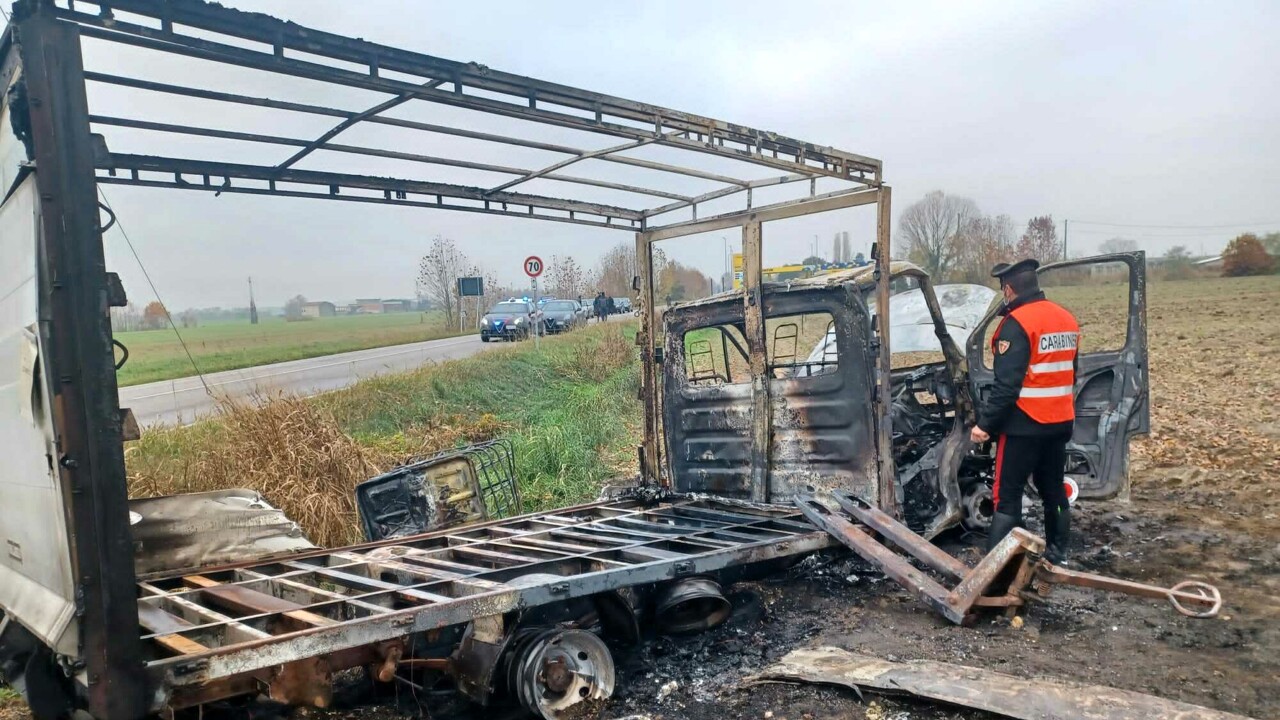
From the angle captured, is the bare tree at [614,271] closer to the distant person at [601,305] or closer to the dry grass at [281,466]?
the distant person at [601,305]

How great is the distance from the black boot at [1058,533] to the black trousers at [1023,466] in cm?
14

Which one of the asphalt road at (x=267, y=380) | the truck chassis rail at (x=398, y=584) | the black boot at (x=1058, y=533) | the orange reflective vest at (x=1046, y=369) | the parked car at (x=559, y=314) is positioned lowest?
the black boot at (x=1058, y=533)

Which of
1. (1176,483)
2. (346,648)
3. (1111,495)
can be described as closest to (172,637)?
(346,648)

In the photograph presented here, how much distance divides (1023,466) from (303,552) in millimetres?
4203

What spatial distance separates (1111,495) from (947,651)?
98.6 inches

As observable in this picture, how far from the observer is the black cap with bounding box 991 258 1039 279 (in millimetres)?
4953

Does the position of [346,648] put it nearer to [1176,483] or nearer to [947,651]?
[947,651]

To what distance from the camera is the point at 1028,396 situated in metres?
4.85

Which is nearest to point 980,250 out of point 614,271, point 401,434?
point 614,271

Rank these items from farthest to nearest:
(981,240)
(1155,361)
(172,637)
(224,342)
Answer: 1. (981,240)
2. (224,342)
3. (1155,361)
4. (172,637)

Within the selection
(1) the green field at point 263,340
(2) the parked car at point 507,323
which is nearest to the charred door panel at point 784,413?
(1) the green field at point 263,340

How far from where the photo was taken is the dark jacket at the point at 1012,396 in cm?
484

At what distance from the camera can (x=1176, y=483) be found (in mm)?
7434

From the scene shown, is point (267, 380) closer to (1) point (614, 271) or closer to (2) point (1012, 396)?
(2) point (1012, 396)
